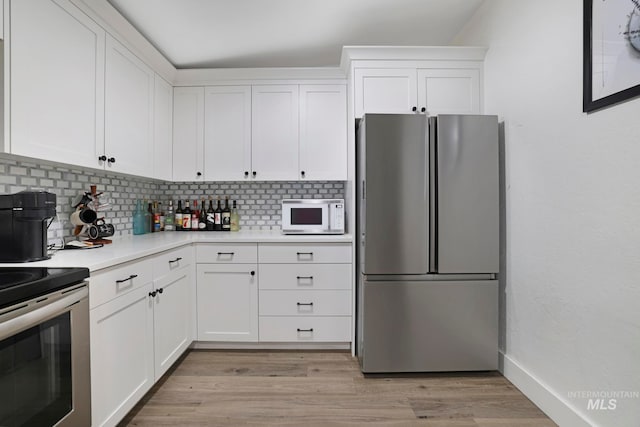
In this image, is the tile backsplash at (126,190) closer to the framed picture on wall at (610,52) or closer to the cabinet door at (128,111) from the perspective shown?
the cabinet door at (128,111)

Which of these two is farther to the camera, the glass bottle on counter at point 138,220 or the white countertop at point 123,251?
the glass bottle on counter at point 138,220

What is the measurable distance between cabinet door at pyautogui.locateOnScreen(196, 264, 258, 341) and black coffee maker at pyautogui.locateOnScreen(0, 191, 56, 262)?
1.20 m

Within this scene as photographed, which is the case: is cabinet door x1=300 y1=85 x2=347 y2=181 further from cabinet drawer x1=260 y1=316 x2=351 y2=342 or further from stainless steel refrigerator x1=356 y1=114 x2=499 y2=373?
cabinet drawer x1=260 y1=316 x2=351 y2=342

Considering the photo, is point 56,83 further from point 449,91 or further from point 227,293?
point 449,91

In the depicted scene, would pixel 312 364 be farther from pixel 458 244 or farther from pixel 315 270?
pixel 458 244

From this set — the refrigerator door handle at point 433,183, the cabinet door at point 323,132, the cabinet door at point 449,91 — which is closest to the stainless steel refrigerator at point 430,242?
the refrigerator door handle at point 433,183

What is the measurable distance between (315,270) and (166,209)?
1706mm

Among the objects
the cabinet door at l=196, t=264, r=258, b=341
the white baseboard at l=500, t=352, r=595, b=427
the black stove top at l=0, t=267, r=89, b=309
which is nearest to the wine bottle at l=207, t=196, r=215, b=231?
the cabinet door at l=196, t=264, r=258, b=341

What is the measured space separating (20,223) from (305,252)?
1.67 metres

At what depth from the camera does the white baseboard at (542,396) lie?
161 cm

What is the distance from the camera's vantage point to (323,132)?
115 inches

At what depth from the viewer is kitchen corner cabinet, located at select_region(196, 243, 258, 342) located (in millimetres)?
2547

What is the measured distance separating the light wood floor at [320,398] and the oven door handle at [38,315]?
0.92 m

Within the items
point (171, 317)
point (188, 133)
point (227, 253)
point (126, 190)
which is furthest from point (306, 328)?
point (188, 133)
